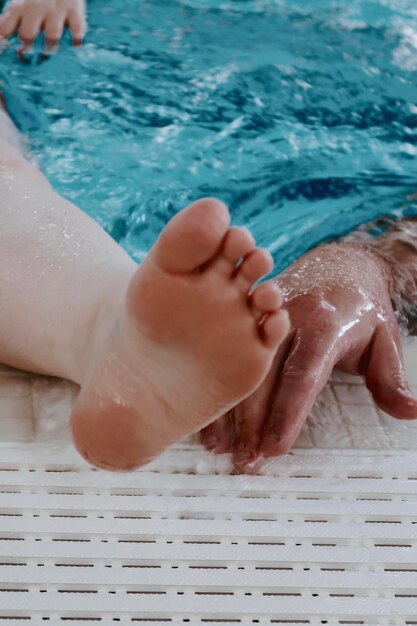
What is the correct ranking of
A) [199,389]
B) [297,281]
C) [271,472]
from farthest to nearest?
[297,281] < [271,472] < [199,389]

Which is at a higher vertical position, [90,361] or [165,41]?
[90,361]

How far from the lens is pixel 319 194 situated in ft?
8.49

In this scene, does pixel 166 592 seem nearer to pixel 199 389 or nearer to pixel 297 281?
pixel 199 389

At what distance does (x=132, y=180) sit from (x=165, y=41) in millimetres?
846

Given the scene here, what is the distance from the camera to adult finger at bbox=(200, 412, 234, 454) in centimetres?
143

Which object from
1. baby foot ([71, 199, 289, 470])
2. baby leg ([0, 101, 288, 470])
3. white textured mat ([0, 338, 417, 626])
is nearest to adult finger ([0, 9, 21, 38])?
baby leg ([0, 101, 288, 470])

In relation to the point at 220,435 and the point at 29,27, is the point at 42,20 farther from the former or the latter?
the point at 220,435

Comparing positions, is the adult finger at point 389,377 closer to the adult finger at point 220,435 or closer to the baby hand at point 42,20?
the adult finger at point 220,435

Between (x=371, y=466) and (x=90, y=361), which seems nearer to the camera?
(x=90, y=361)

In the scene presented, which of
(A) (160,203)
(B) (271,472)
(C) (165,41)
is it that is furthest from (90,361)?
(C) (165,41)

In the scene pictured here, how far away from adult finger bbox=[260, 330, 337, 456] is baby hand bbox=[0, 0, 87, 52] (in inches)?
72.7

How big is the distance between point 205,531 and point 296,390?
264mm

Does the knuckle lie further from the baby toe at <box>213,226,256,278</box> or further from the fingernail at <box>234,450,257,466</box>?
the baby toe at <box>213,226,256,278</box>

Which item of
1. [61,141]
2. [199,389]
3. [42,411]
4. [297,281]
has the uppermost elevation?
[199,389]
